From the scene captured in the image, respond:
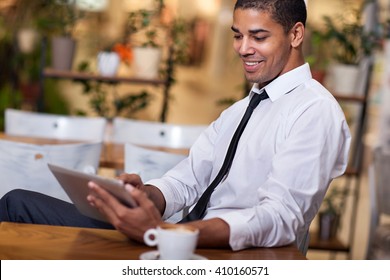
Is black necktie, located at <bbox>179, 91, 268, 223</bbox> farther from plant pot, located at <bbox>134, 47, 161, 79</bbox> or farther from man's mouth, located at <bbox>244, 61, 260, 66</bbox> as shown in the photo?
plant pot, located at <bbox>134, 47, 161, 79</bbox>

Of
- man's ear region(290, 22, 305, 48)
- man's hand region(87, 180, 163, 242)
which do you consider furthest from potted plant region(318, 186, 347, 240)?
man's hand region(87, 180, 163, 242)

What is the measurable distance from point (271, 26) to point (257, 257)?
2.23 ft

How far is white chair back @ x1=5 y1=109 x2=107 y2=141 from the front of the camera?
425cm

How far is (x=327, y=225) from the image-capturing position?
15.3ft

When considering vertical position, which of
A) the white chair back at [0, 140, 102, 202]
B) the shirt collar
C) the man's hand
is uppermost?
the shirt collar

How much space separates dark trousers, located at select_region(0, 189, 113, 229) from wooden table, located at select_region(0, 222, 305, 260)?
0.21 metres

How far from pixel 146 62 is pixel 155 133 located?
1069 mm

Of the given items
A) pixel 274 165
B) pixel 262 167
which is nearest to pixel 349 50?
pixel 262 167

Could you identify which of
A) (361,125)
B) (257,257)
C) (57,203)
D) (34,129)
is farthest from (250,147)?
(361,125)

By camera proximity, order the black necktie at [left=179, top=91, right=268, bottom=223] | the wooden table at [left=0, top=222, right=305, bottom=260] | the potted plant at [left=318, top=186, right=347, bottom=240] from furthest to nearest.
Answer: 1. the potted plant at [left=318, top=186, right=347, bottom=240]
2. the black necktie at [left=179, top=91, right=268, bottom=223]
3. the wooden table at [left=0, top=222, right=305, bottom=260]

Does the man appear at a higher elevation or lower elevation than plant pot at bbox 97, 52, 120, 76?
lower

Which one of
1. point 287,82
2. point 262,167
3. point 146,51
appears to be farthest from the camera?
point 146,51

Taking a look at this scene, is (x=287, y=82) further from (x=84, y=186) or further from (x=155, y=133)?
(x=155, y=133)

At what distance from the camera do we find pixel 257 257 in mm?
1804
